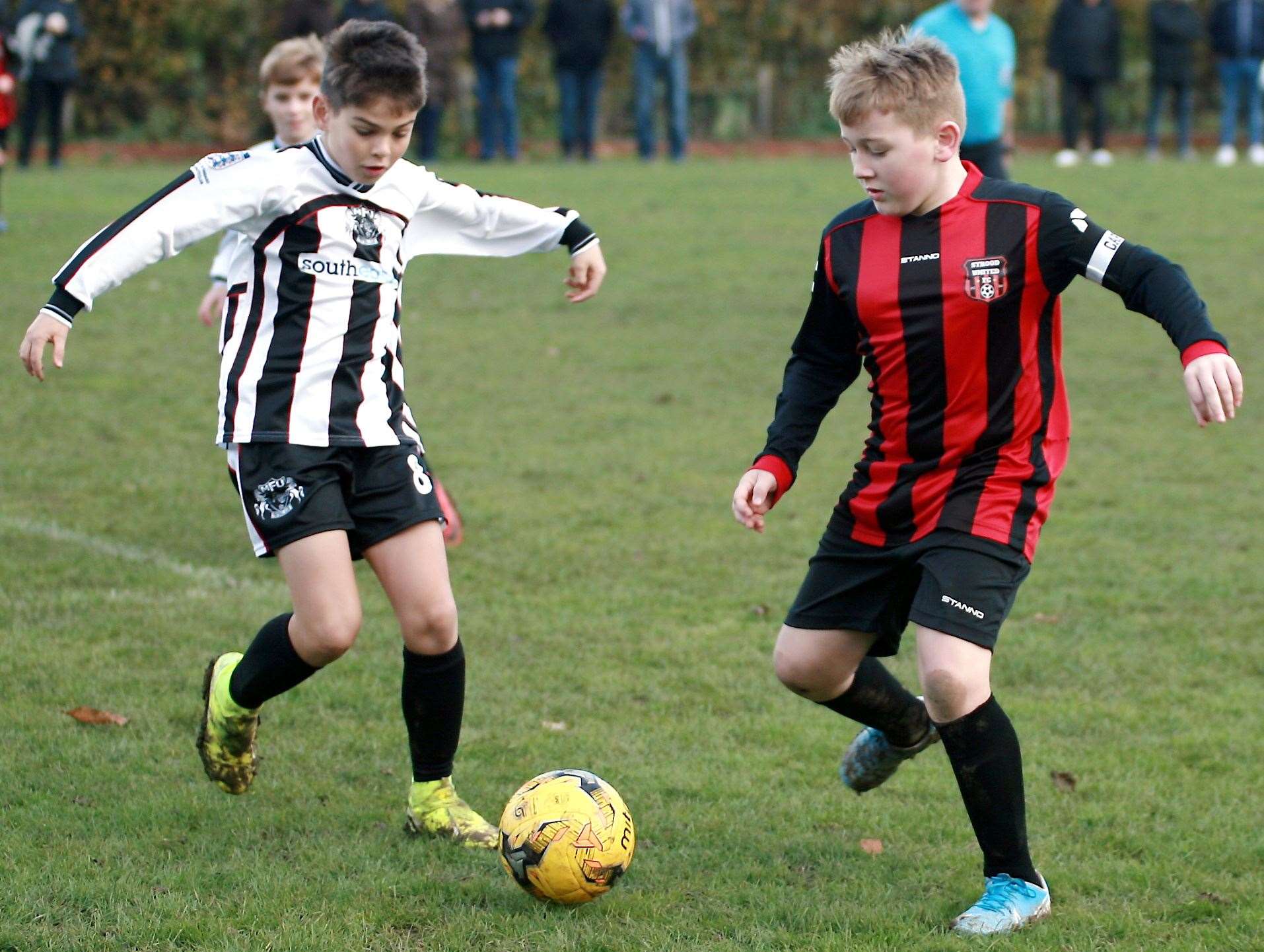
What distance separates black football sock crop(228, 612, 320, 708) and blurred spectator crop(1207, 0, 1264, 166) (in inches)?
806

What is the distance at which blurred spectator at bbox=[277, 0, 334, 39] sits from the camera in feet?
59.8

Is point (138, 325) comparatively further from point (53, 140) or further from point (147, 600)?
point (53, 140)

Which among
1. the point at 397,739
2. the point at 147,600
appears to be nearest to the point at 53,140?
the point at 147,600

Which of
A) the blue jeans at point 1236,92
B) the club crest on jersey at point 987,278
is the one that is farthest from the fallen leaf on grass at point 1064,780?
the blue jeans at point 1236,92

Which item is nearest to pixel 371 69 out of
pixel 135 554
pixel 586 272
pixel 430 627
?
pixel 586 272

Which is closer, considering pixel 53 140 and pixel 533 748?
pixel 533 748

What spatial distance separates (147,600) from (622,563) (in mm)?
1787

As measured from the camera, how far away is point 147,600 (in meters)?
5.99

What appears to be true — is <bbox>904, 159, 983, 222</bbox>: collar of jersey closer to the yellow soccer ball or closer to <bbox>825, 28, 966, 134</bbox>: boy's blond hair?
<bbox>825, 28, 966, 134</bbox>: boy's blond hair

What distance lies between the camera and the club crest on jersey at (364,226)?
13.4 ft

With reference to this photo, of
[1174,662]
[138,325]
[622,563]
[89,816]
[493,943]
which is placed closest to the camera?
[493,943]

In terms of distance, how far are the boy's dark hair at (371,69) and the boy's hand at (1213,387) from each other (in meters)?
1.88

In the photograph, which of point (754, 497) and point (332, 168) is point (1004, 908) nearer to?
point (754, 497)

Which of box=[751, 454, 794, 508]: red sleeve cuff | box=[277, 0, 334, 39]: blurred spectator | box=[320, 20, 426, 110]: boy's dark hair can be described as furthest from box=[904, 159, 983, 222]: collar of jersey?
box=[277, 0, 334, 39]: blurred spectator
